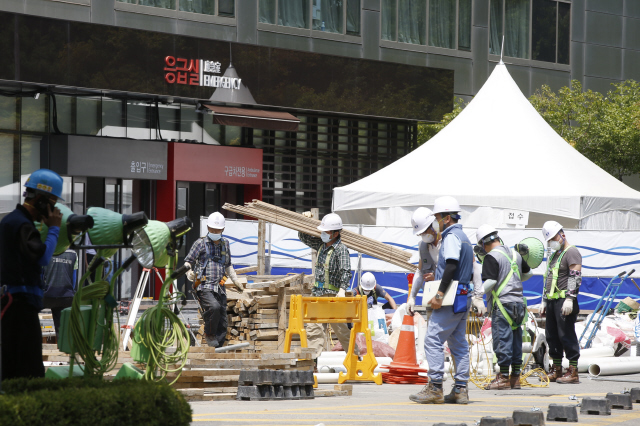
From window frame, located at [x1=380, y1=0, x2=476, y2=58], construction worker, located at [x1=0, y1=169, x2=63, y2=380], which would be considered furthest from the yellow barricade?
window frame, located at [x1=380, y1=0, x2=476, y2=58]

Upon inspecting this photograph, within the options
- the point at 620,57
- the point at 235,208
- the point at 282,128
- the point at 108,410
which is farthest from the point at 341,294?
the point at 620,57

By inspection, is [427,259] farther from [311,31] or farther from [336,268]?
[311,31]

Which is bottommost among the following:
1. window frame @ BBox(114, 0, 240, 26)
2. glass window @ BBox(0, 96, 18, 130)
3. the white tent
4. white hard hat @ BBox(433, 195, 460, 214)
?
white hard hat @ BBox(433, 195, 460, 214)

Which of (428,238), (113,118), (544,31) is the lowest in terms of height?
(428,238)

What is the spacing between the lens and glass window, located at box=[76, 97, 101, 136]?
23.2 meters

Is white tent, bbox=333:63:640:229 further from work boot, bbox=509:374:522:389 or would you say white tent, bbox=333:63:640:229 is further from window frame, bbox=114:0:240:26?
work boot, bbox=509:374:522:389

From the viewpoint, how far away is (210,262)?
13.1 m

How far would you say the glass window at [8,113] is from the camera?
71.7ft

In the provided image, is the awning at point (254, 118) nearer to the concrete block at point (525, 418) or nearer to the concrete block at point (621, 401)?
the concrete block at point (621, 401)

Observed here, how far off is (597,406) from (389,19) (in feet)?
71.7

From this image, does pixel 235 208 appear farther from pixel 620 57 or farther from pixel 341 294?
pixel 620 57

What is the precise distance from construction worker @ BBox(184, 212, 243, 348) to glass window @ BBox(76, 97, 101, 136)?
1105 cm

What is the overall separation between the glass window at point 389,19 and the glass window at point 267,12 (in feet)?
12.7

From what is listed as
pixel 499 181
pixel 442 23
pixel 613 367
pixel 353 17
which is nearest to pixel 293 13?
pixel 353 17
